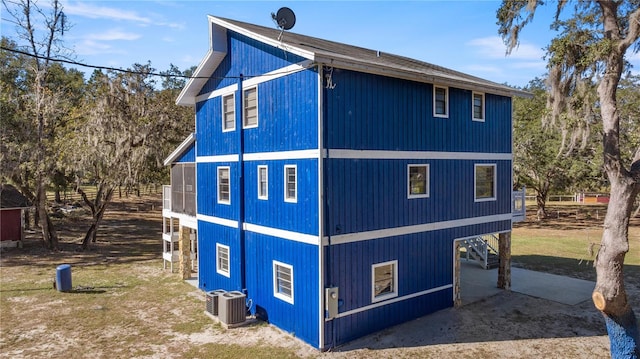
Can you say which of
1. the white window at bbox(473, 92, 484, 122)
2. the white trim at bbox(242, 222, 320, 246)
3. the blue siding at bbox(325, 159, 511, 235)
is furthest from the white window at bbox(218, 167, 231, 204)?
the white window at bbox(473, 92, 484, 122)

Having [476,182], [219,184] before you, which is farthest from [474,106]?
[219,184]

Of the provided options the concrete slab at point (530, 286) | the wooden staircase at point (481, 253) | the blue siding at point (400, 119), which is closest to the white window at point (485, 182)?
the blue siding at point (400, 119)

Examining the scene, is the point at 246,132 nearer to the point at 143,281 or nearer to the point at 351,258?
the point at 351,258

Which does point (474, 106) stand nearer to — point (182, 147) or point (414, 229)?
point (414, 229)

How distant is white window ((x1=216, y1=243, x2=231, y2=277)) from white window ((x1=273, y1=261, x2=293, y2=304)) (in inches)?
114

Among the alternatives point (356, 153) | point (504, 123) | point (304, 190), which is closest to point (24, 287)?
point (304, 190)

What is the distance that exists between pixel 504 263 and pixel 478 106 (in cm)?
591

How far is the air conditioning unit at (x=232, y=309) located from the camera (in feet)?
40.9

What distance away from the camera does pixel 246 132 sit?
44.7ft

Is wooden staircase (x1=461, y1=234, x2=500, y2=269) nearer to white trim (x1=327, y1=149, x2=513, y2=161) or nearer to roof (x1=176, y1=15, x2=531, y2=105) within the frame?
white trim (x1=327, y1=149, x2=513, y2=161)

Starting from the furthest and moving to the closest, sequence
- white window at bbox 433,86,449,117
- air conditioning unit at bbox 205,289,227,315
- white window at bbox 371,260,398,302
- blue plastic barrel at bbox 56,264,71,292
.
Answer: blue plastic barrel at bbox 56,264,71,292
white window at bbox 433,86,449,117
air conditioning unit at bbox 205,289,227,315
white window at bbox 371,260,398,302

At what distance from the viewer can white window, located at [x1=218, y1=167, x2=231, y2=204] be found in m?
14.7

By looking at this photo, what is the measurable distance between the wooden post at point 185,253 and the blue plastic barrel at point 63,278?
4167 millimetres

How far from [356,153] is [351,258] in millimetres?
2809
